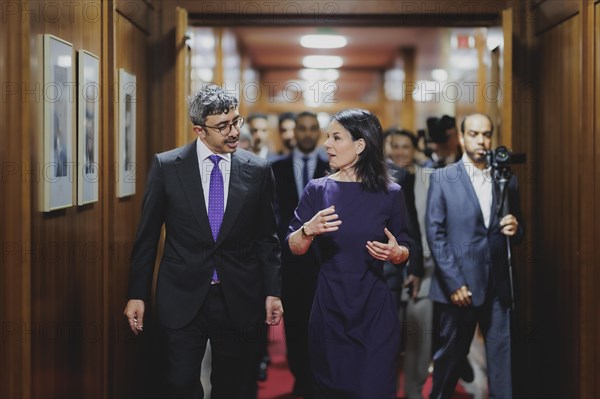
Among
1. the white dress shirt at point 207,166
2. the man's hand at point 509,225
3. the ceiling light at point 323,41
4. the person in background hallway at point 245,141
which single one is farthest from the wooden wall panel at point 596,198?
the ceiling light at point 323,41

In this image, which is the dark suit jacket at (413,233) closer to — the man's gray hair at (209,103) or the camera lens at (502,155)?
the camera lens at (502,155)

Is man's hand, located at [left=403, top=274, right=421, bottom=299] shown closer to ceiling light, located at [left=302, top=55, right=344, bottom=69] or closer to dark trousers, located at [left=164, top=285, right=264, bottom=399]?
dark trousers, located at [left=164, top=285, right=264, bottom=399]

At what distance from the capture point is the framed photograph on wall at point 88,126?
321 cm

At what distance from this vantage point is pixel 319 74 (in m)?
14.3

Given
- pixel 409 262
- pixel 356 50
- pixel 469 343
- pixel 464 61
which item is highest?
pixel 356 50

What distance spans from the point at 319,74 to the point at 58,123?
1156cm

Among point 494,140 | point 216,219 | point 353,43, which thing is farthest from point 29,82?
point 353,43

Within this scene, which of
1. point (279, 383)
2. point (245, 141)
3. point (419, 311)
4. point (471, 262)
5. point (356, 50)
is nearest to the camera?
point (471, 262)

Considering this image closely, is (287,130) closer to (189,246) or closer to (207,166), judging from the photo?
(207,166)

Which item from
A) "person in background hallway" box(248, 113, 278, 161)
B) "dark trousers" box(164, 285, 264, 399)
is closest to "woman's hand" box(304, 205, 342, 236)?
"dark trousers" box(164, 285, 264, 399)

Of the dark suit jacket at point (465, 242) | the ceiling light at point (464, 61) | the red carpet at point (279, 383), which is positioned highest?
the ceiling light at point (464, 61)

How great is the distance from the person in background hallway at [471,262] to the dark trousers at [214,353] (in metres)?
1.02

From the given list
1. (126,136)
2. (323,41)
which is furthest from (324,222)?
(323,41)

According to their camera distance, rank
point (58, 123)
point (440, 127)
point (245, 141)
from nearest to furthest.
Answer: point (58, 123) → point (440, 127) → point (245, 141)
